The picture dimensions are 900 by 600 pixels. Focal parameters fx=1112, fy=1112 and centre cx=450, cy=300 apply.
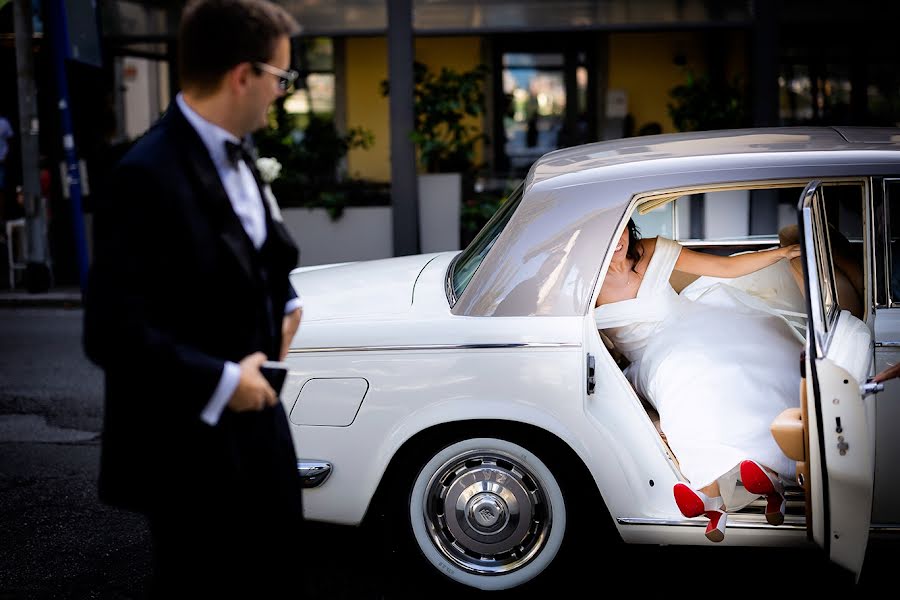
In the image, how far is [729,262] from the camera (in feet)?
16.0

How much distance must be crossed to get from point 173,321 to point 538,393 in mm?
1803

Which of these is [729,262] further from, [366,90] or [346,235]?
[366,90]

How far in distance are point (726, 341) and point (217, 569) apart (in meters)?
2.62

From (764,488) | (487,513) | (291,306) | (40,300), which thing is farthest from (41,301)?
(291,306)

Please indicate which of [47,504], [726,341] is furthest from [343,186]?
[726,341]

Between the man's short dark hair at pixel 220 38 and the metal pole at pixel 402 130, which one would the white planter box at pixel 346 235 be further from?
the man's short dark hair at pixel 220 38

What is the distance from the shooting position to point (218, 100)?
2.41m

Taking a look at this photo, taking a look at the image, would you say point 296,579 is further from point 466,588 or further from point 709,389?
point 709,389

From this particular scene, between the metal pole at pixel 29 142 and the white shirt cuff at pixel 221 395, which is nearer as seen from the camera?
the white shirt cuff at pixel 221 395

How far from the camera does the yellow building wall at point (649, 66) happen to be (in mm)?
15711

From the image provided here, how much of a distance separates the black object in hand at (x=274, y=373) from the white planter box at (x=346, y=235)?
32.6 feet

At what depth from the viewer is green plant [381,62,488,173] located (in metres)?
12.0

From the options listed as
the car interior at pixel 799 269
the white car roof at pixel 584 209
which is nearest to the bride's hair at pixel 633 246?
the car interior at pixel 799 269

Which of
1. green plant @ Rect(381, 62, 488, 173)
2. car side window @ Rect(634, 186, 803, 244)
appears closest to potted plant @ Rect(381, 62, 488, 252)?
green plant @ Rect(381, 62, 488, 173)
